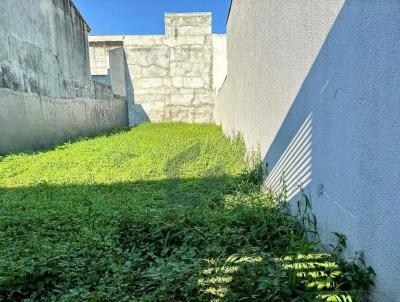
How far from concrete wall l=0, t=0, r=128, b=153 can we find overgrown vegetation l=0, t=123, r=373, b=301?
2.15m

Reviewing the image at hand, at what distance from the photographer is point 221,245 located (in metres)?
2.07

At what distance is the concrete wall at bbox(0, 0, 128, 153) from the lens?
5.79 meters

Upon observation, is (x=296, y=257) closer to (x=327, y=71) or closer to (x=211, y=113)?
(x=327, y=71)

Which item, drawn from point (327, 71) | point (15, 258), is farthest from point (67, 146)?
point (327, 71)

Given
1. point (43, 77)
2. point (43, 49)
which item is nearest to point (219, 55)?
point (43, 49)

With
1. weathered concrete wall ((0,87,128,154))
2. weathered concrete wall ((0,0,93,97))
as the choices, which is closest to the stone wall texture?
weathered concrete wall ((0,87,128,154))

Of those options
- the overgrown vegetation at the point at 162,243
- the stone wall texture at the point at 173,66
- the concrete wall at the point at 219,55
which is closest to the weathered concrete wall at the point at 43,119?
the overgrown vegetation at the point at 162,243

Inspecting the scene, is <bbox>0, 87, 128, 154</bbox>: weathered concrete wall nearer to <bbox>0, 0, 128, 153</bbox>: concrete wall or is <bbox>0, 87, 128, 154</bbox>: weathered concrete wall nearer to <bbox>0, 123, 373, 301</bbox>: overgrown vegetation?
<bbox>0, 0, 128, 153</bbox>: concrete wall

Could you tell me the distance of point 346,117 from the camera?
151 cm

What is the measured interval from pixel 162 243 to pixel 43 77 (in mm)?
6433

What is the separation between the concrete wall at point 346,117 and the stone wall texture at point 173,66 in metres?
10.1

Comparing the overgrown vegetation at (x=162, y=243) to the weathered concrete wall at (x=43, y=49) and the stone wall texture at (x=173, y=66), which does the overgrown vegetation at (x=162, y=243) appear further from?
the stone wall texture at (x=173, y=66)

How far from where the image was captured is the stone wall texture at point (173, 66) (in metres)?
12.5

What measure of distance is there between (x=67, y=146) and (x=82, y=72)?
350 cm
